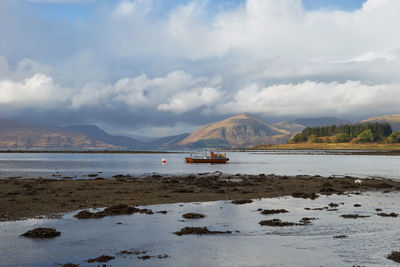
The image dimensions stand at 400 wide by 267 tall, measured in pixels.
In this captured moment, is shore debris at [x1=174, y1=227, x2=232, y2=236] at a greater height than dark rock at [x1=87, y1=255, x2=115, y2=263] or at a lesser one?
lesser

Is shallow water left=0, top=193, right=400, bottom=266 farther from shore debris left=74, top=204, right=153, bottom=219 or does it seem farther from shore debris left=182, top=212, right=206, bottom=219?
shore debris left=74, top=204, right=153, bottom=219

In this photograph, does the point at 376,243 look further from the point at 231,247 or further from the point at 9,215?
the point at 9,215

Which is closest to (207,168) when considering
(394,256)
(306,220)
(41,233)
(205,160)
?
(205,160)

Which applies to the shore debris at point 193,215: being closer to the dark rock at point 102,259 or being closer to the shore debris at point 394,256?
the dark rock at point 102,259

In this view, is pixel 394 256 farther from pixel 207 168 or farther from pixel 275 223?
pixel 207 168

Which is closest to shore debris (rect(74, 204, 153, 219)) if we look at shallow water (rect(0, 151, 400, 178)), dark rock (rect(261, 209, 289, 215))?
dark rock (rect(261, 209, 289, 215))

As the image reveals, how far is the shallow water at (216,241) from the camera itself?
14.4 m

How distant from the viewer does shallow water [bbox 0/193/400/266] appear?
14.4 m

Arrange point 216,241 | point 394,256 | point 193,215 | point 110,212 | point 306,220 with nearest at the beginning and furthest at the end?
point 394,256 → point 216,241 → point 306,220 → point 193,215 → point 110,212

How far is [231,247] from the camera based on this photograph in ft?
53.2

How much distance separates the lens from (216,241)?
1728cm

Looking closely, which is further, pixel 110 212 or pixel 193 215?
pixel 110 212

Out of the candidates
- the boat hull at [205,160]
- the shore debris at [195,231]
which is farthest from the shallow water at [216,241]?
the boat hull at [205,160]

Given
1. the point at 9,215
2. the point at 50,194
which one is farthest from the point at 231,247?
the point at 50,194
